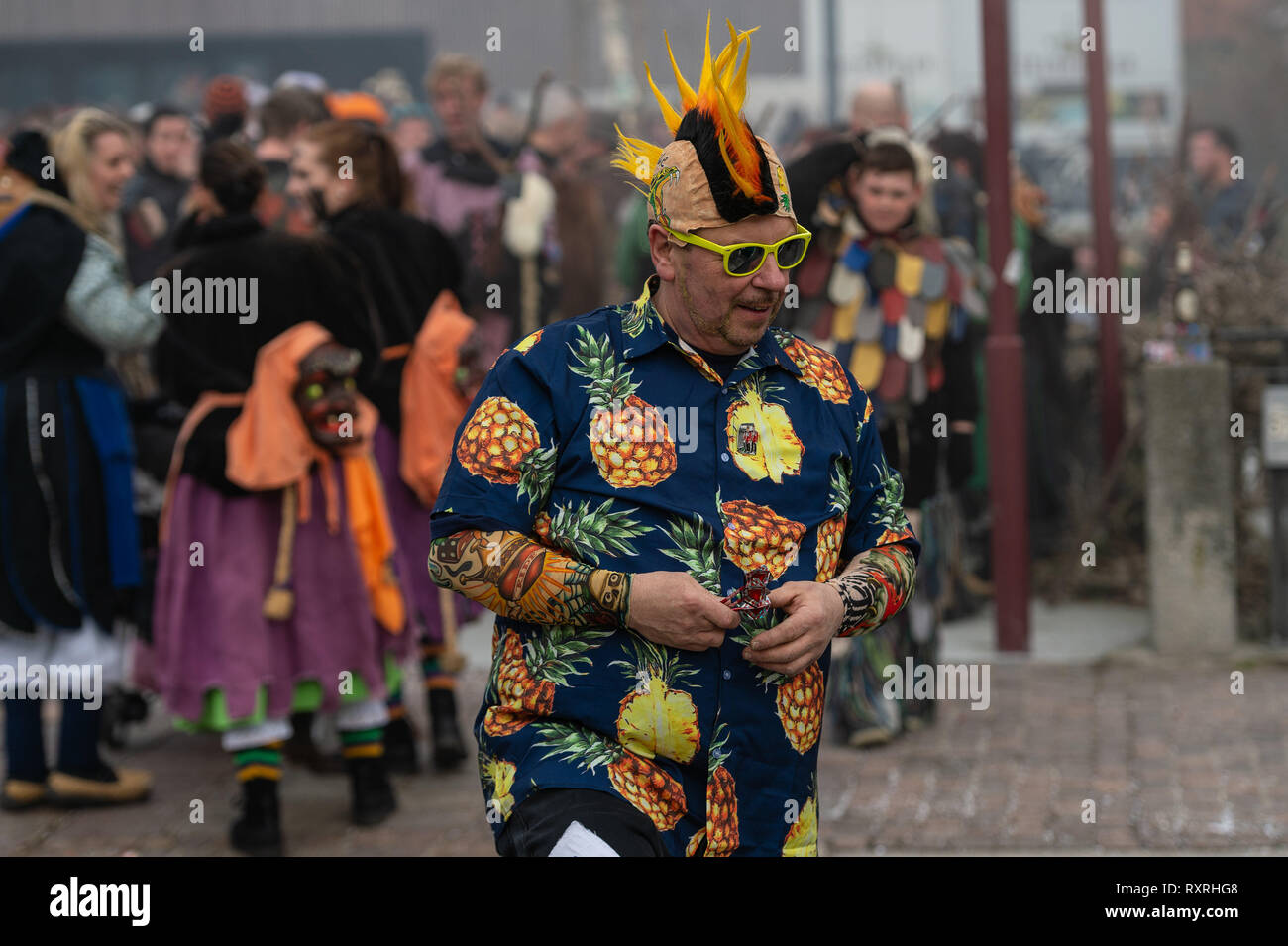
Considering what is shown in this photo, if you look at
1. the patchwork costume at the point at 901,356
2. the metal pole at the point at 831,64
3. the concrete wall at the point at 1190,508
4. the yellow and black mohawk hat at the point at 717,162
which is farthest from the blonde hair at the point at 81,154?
the metal pole at the point at 831,64

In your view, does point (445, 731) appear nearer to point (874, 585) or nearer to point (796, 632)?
point (874, 585)

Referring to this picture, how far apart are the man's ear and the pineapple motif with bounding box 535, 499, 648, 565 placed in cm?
42

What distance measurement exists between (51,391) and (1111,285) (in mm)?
5570

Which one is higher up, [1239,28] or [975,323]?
[1239,28]

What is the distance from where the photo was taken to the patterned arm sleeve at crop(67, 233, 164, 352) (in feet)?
19.4

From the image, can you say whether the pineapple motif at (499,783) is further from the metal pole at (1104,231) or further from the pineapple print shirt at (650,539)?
the metal pole at (1104,231)

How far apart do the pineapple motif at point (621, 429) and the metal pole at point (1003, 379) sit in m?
4.93

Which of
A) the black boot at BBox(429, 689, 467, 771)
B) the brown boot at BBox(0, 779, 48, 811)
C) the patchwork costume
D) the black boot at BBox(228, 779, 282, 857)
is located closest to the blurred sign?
the patchwork costume

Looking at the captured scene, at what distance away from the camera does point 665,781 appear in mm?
2906

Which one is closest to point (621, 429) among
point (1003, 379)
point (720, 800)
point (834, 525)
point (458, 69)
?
point (834, 525)

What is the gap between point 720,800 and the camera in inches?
115

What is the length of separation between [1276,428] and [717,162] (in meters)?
5.48
